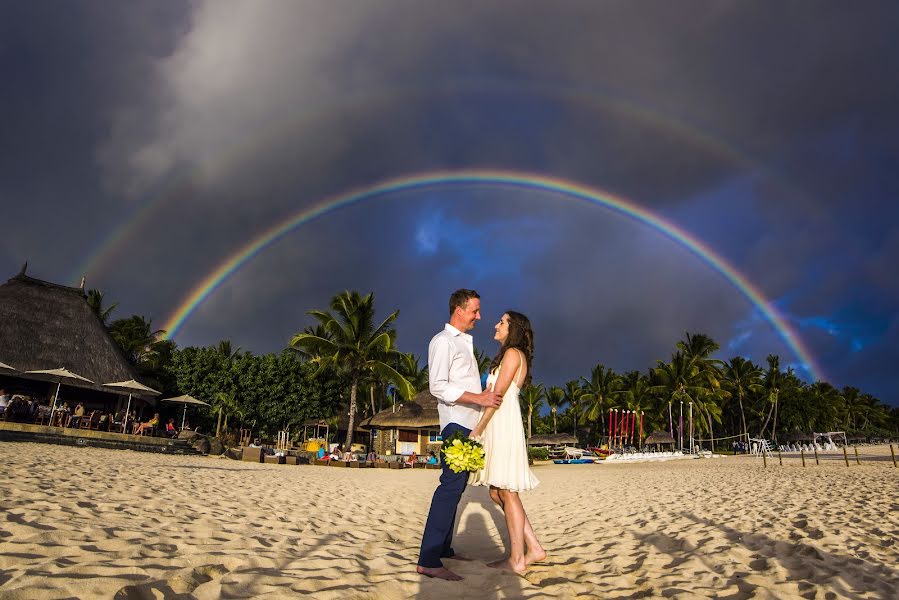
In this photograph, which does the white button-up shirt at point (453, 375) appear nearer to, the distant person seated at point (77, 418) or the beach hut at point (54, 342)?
the distant person seated at point (77, 418)

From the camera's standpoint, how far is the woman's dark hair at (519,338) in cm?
346

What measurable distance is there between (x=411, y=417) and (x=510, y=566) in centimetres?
2139

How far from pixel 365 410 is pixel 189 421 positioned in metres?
17.8

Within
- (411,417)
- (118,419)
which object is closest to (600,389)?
(411,417)

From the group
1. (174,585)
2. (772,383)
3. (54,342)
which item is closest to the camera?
(174,585)

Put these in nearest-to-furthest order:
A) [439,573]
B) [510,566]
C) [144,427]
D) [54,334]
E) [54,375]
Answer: [439,573] < [510,566] < [54,375] < [144,427] < [54,334]

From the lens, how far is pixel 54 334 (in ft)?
70.1

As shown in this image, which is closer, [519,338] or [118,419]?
[519,338]

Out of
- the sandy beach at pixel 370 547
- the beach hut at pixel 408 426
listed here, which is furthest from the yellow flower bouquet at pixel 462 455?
the beach hut at pixel 408 426

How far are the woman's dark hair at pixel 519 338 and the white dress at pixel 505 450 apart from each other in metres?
0.11

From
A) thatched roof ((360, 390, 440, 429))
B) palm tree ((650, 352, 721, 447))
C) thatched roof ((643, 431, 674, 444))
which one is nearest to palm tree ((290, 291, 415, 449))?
thatched roof ((360, 390, 440, 429))

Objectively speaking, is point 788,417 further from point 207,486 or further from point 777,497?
point 207,486

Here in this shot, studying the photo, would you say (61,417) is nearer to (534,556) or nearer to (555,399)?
(534,556)

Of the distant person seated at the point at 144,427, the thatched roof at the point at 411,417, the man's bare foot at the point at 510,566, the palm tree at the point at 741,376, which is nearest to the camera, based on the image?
the man's bare foot at the point at 510,566
